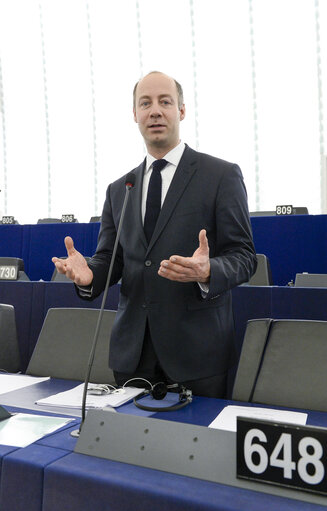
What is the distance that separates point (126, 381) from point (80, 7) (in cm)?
1038

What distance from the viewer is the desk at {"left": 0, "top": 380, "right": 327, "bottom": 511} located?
0.72 m

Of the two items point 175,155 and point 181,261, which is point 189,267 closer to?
point 181,261

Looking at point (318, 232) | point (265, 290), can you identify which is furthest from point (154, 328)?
point (318, 232)

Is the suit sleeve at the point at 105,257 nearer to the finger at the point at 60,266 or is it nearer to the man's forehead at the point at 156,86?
the finger at the point at 60,266

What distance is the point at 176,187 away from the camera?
1.46 metres

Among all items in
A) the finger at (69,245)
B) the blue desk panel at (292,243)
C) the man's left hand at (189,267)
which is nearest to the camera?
the man's left hand at (189,267)

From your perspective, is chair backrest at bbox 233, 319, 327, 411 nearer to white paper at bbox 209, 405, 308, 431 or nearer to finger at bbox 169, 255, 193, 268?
white paper at bbox 209, 405, 308, 431

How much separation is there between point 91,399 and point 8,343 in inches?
47.1

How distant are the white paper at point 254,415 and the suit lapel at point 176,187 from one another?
1.69 feet

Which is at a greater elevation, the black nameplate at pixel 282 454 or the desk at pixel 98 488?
the black nameplate at pixel 282 454

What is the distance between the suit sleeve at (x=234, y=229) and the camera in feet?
4.37

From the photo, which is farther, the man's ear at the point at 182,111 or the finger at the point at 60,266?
the man's ear at the point at 182,111

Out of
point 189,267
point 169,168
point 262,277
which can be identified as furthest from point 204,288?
point 262,277

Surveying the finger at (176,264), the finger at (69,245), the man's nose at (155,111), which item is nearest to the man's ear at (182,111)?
the man's nose at (155,111)
